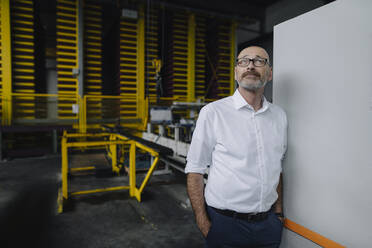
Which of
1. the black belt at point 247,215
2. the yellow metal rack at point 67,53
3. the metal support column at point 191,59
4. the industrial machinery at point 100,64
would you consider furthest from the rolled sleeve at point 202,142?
the metal support column at point 191,59

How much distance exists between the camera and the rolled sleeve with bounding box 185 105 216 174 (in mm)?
1312

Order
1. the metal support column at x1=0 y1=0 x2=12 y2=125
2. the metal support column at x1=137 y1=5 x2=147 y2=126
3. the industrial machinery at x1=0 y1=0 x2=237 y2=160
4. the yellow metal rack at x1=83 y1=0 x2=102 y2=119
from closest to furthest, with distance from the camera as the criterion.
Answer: the metal support column at x1=0 y1=0 x2=12 y2=125 → the industrial machinery at x1=0 y1=0 x2=237 y2=160 → the yellow metal rack at x1=83 y1=0 x2=102 y2=119 → the metal support column at x1=137 y1=5 x2=147 y2=126

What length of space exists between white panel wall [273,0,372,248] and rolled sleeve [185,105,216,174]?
17.7 inches

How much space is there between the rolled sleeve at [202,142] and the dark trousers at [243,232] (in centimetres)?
27

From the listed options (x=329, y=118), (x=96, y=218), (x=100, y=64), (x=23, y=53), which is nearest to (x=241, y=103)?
(x=329, y=118)

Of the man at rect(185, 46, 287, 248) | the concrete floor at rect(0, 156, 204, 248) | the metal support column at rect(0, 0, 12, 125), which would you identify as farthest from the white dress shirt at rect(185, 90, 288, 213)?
the metal support column at rect(0, 0, 12, 125)

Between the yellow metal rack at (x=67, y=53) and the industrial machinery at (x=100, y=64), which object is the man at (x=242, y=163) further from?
the yellow metal rack at (x=67, y=53)

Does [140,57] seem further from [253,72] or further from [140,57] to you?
[253,72]

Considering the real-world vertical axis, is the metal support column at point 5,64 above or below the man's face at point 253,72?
above

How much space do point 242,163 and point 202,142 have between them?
24 cm

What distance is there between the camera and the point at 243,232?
1284 mm

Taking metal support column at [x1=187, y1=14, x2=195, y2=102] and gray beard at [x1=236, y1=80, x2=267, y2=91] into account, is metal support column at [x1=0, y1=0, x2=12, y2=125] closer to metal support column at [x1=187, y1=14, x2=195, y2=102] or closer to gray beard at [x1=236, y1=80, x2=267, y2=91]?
metal support column at [x1=187, y1=14, x2=195, y2=102]

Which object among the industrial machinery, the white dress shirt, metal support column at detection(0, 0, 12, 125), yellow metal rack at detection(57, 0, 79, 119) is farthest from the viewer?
yellow metal rack at detection(57, 0, 79, 119)

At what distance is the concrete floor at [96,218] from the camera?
2695 millimetres
